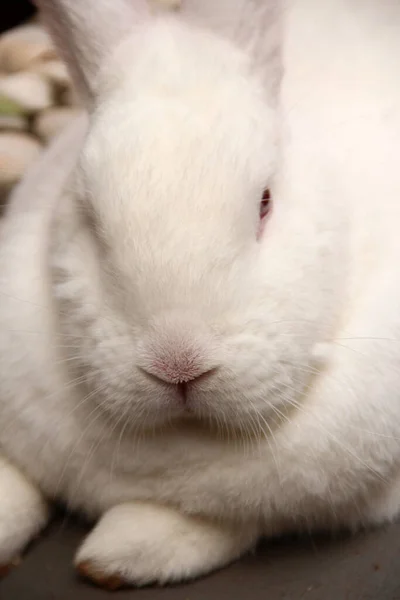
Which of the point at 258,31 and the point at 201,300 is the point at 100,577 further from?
the point at 258,31

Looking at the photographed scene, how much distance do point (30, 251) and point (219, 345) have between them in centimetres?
49

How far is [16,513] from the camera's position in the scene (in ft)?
4.40

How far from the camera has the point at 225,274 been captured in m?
0.97

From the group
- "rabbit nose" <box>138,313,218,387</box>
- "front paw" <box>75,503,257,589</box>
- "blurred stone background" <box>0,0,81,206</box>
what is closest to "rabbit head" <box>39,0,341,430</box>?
"rabbit nose" <box>138,313,218,387</box>

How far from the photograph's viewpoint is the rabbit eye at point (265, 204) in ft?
3.50

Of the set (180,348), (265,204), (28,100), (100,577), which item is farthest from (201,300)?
(28,100)

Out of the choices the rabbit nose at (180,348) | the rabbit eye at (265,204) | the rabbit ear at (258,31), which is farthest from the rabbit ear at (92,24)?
the rabbit nose at (180,348)

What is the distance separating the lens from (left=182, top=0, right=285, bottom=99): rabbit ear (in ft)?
3.77

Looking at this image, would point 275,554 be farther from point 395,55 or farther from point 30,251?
point 395,55

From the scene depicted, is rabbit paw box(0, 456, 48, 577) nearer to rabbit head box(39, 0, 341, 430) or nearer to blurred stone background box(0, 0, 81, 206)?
rabbit head box(39, 0, 341, 430)

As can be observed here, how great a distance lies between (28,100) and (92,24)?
1119mm

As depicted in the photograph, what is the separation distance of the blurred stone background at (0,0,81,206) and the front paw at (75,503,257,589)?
94 centimetres

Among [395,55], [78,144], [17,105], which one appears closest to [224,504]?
[78,144]

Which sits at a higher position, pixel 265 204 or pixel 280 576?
pixel 265 204
